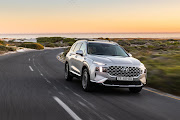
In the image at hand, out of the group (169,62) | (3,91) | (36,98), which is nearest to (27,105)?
(36,98)

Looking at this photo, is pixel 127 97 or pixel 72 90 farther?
pixel 72 90

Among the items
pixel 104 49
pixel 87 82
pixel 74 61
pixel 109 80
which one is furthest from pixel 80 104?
pixel 74 61

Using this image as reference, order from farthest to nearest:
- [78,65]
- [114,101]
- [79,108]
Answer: [78,65]
[114,101]
[79,108]

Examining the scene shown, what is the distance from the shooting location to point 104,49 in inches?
391

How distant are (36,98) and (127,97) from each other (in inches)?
114

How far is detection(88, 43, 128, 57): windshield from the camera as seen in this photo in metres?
9.73

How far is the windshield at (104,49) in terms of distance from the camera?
31.9 ft

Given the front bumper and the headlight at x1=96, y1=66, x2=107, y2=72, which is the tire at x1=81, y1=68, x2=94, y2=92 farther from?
the headlight at x1=96, y1=66, x2=107, y2=72

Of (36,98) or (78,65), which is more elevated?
(78,65)

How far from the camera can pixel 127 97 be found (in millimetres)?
8328

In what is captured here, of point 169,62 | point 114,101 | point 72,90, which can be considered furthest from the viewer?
point 169,62

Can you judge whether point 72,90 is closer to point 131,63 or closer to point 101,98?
point 101,98

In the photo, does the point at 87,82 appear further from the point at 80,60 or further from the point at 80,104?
the point at 80,104

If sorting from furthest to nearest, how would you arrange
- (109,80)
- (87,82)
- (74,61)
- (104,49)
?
(74,61) < (104,49) < (87,82) < (109,80)
